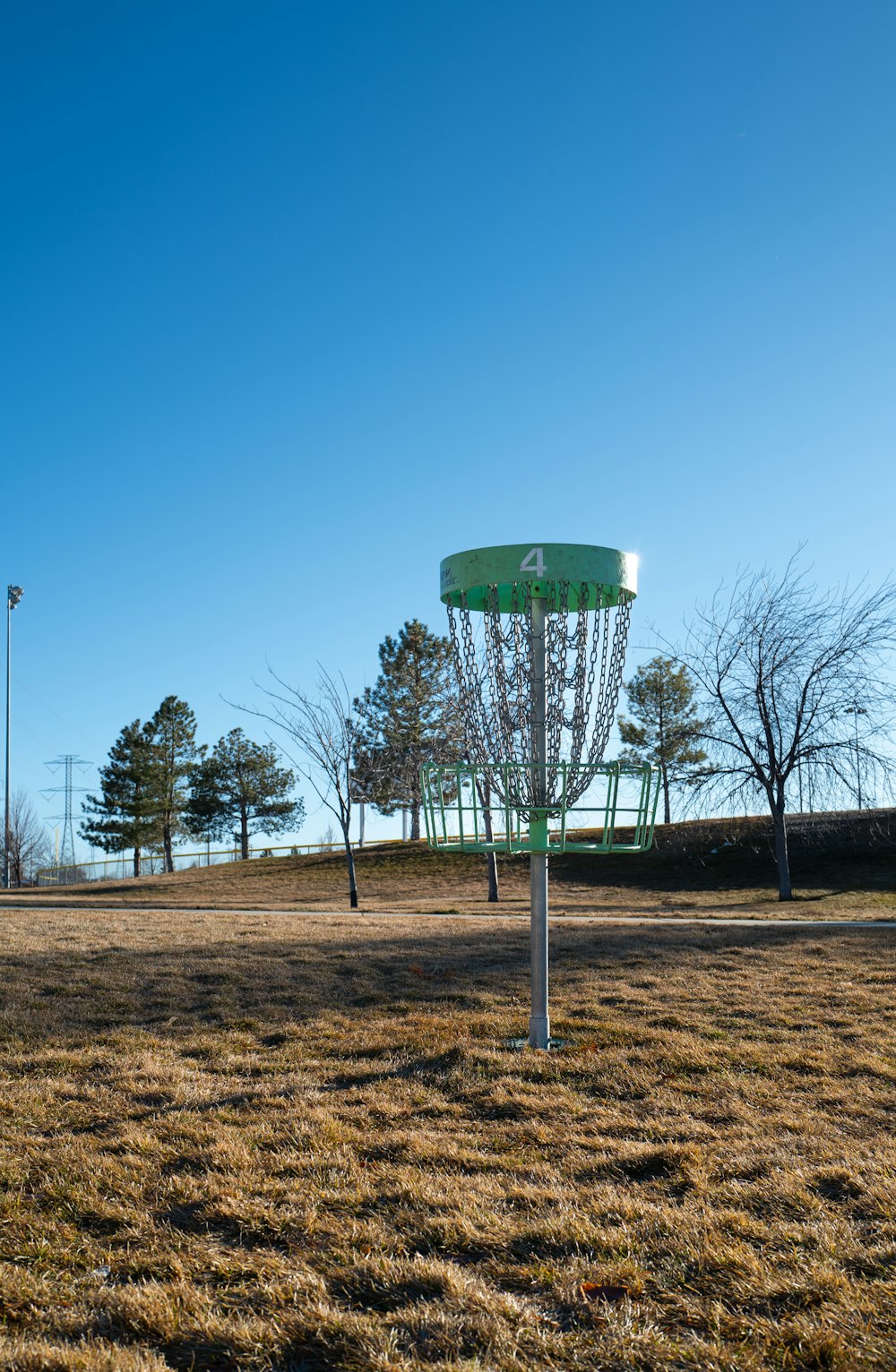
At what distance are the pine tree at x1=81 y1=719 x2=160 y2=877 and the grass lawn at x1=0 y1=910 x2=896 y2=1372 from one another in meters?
41.8

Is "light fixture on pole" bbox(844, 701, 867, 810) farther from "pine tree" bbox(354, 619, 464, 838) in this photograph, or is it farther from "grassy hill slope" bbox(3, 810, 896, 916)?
"pine tree" bbox(354, 619, 464, 838)

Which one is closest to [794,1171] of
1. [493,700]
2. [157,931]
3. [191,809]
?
[493,700]

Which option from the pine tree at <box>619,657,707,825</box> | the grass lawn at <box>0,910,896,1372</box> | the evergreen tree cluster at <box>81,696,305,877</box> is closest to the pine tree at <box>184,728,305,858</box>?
the evergreen tree cluster at <box>81,696,305,877</box>

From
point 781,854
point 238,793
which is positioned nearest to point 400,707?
point 238,793

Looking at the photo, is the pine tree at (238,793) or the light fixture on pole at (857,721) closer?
the light fixture on pole at (857,721)

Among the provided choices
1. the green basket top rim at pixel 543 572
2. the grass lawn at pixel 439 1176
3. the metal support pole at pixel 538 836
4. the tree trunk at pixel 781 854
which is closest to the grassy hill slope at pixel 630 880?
the tree trunk at pixel 781 854

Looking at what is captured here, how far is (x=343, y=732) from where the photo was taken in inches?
1053

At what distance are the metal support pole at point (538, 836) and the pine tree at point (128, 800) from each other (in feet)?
148

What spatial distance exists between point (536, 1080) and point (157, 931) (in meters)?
7.95

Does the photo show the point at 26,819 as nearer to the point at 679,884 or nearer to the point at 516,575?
the point at 679,884

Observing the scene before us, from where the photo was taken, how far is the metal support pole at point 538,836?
662 centimetres

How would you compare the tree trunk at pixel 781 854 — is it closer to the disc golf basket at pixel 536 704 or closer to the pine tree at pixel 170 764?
the disc golf basket at pixel 536 704

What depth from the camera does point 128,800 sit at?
49.8 metres

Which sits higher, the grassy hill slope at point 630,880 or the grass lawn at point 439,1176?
the grass lawn at point 439,1176
